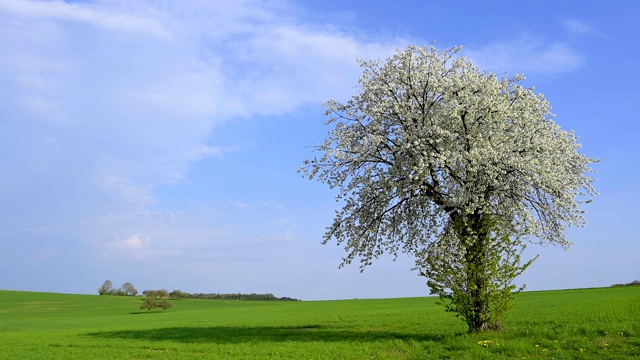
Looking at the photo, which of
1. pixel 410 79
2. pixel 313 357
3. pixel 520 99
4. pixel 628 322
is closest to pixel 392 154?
pixel 410 79

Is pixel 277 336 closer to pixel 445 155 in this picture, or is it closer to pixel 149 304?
pixel 445 155

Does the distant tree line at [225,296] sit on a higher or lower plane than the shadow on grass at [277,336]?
higher

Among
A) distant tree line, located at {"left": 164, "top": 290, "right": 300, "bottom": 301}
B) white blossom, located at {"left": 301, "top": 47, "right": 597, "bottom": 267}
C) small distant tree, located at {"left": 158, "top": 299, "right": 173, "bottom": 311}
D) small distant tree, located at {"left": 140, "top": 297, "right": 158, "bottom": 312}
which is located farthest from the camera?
distant tree line, located at {"left": 164, "top": 290, "right": 300, "bottom": 301}

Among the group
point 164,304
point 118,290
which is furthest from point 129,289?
point 164,304

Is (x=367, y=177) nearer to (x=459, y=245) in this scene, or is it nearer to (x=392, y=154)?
(x=392, y=154)

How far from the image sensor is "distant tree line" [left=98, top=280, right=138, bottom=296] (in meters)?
144

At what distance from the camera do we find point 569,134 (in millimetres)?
33344

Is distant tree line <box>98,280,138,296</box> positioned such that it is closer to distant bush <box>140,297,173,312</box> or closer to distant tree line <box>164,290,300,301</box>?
distant tree line <box>164,290,300,301</box>

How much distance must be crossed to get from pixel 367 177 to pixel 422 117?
174 inches

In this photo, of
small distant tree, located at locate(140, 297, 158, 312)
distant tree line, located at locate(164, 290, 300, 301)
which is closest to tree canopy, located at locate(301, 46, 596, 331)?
small distant tree, located at locate(140, 297, 158, 312)

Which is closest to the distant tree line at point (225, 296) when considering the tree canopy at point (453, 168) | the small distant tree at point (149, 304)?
the small distant tree at point (149, 304)

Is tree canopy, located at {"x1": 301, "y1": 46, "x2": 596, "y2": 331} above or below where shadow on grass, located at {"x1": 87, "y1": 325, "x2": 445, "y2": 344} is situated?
above

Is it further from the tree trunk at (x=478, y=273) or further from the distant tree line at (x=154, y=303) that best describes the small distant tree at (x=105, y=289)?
the tree trunk at (x=478, y=273)

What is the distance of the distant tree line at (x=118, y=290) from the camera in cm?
14425
